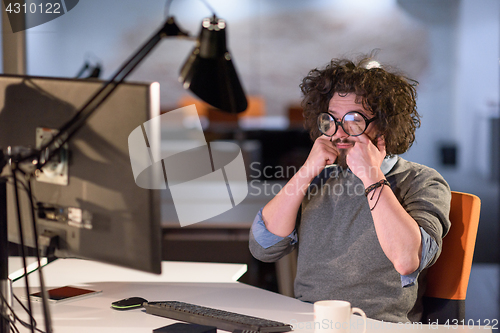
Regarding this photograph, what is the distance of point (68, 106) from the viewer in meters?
0.87

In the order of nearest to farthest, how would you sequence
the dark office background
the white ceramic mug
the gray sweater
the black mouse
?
the white ceramic mug
the black mouse
the gray sweater
the dark office background

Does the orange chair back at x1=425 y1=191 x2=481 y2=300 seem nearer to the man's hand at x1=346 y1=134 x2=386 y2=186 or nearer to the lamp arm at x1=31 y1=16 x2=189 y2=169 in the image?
the man's hand at x1=346 y1=134 x2=386 y2=186

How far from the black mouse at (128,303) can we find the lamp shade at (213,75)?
548 millimetres

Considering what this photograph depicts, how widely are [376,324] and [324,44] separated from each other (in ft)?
18.6

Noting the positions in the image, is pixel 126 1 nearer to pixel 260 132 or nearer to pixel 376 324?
pixel 260 132

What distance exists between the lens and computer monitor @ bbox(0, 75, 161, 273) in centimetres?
79

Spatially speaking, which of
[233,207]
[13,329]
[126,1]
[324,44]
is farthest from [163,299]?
[126,1]

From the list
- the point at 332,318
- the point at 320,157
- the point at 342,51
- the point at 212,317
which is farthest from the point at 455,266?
the point at 342,51

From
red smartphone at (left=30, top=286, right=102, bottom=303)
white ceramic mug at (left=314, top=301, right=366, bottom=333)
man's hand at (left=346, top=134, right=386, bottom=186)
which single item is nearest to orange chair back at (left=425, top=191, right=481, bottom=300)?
man's hand at (left=346, top=134, right=386, bottom=186)

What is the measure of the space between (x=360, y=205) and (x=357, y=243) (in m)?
0.11

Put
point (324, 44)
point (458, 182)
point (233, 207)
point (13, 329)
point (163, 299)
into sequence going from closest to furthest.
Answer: point (13, 329)
point (163, 299)
point (233, 207)
point (458, 182)
point (324, 44)

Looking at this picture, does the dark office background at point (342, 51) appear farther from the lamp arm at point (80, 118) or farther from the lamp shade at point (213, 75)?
the lamp arm at point (80, 118)

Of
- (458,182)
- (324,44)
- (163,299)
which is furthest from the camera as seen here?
(324,44)

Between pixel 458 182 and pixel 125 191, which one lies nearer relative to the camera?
pixel 125 191
